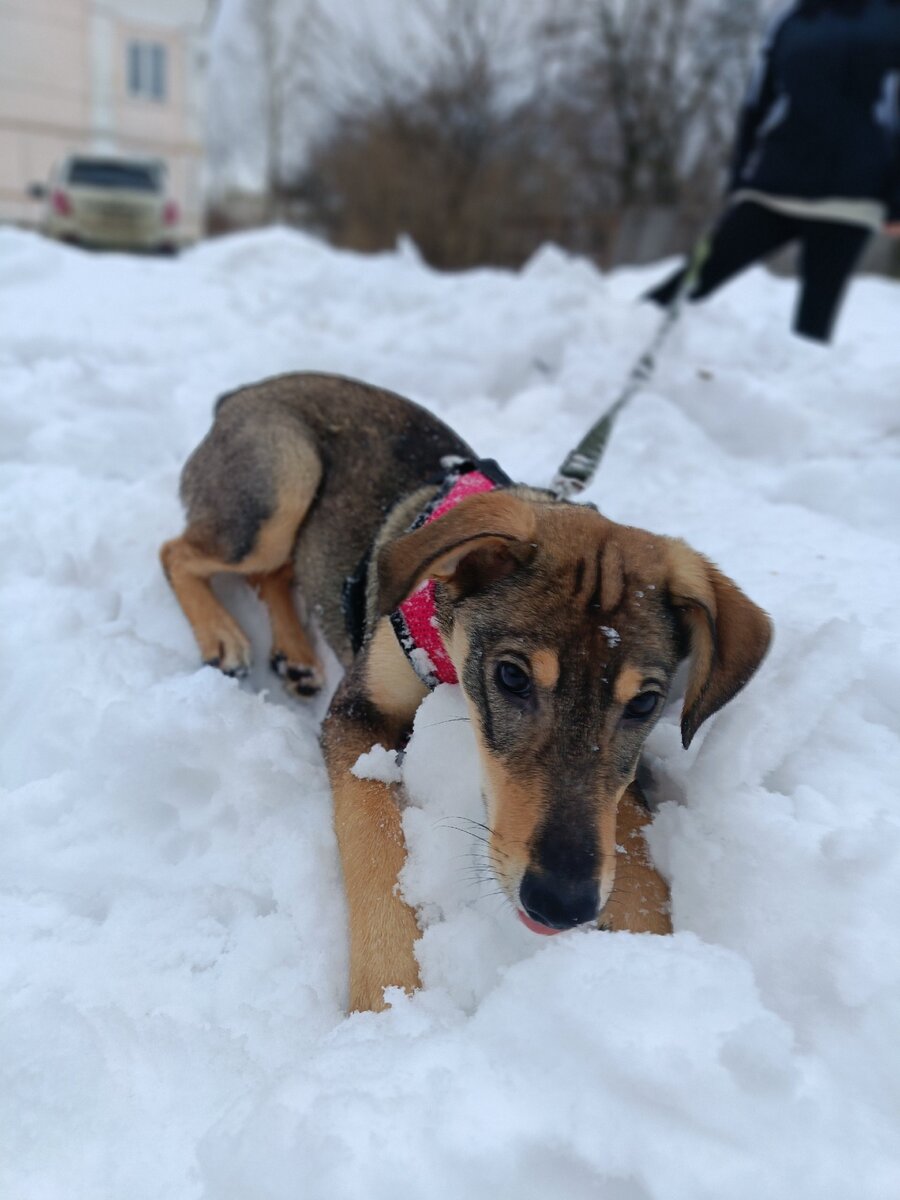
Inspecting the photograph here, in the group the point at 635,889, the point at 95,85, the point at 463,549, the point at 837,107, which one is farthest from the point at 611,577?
the point at 95,85

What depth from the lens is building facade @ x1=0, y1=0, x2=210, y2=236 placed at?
2469 cm

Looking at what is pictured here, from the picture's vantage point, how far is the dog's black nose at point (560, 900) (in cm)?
164

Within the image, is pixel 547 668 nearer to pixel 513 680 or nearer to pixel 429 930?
pixel 513 680

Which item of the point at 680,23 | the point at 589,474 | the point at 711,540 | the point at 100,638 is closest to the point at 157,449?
the point at 100,638

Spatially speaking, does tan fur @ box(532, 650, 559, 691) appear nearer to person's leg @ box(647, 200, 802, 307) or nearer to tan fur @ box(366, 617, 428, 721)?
tan fur @ box(366, 617, 428, 721)

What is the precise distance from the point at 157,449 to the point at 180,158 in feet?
87.5

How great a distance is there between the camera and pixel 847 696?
7.30 feet

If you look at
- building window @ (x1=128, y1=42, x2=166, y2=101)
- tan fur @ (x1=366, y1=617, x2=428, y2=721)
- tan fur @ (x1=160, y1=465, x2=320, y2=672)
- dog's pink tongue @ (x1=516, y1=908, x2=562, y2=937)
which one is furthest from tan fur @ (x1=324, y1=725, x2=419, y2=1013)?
building window @ (x1=128, y1=42, x2=166, y2=101)

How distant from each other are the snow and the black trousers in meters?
2.13

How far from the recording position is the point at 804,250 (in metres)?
5.52

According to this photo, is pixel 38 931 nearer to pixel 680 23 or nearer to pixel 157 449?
pixel 157 449

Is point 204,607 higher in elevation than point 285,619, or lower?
higher

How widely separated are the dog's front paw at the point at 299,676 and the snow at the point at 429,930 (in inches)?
2.8

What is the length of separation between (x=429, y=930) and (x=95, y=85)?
99.1 feet
